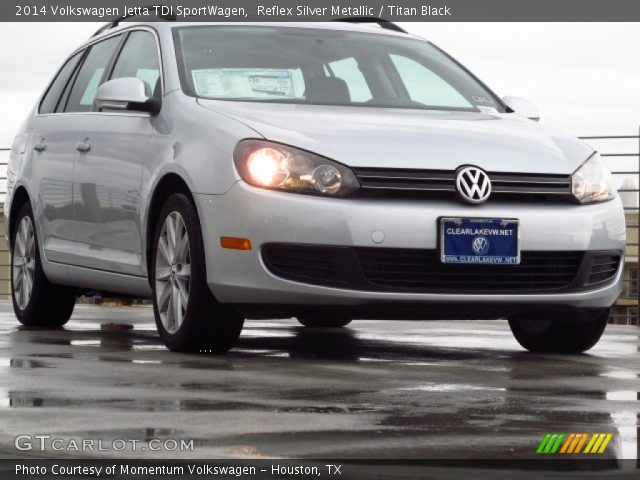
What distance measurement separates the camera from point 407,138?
24.0ft

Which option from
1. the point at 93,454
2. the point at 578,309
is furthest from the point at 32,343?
the point at 93,454

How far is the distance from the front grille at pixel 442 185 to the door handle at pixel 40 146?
3187mm

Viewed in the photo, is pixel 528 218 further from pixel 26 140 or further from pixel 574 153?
pixel 26 140

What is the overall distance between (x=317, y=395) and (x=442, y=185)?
1689mm

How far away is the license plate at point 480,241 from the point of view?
23.3 feet

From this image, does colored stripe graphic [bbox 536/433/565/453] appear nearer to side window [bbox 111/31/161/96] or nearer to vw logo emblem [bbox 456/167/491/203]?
vw logo emblem [bbox 456/167/491/203]

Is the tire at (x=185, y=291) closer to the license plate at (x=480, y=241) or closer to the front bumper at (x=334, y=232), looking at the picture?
the front bumper at (x=334, y=232)

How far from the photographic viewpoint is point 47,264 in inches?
377

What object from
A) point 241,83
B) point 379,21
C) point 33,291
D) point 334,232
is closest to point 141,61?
point 241,83

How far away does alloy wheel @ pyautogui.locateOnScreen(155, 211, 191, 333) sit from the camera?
7.52m

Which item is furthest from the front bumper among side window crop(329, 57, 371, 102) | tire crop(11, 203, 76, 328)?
tire crop(11, 203, 76, 328)

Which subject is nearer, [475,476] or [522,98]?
[475,476]

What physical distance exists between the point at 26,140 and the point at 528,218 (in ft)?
13.3

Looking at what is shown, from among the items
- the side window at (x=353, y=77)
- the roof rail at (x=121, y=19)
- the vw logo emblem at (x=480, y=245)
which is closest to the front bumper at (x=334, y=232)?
the vw logo emblem at (x=480, y=245)
